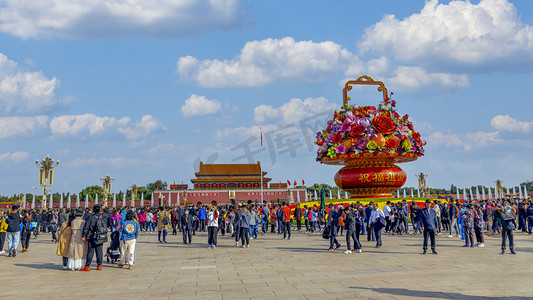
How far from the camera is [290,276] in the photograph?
944 centimetres

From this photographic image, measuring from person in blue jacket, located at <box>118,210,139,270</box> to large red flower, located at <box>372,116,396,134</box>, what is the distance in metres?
23.9

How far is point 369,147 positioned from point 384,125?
2345 millimetres

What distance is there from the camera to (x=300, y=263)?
11.5 meters

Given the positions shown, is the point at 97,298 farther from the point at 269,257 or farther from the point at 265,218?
the point at 265,218

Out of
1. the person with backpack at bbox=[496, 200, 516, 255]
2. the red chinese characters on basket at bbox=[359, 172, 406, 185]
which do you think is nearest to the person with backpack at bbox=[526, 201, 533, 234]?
the person with backpack at bbox=[496, 200, 516, 255]

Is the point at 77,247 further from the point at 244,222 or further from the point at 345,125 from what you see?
the point at 345,125

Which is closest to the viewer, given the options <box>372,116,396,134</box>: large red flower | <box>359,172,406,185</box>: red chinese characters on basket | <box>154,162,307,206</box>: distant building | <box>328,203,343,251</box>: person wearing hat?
<box>328,203,343,251</box>: person wearing hat

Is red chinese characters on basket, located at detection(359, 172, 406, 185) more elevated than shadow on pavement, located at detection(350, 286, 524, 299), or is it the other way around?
red chinese characters on basket, located at detection(359, 172, 406, 185)

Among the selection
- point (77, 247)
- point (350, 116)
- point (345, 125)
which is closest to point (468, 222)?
point (77, 247)

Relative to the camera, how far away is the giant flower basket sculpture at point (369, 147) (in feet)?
103

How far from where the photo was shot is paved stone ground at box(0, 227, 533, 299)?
7.62 m

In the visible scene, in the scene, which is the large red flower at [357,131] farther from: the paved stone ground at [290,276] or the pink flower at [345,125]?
the paved stone ground at [290,276]

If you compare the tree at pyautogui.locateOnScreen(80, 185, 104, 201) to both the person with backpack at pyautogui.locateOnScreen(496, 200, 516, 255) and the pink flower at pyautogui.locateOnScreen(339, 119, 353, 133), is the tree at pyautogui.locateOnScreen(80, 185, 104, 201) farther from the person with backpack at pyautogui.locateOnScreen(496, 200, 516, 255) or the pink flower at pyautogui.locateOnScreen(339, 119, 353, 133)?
the person with backpack at pyautogui.locateOnScreen(496, 200, 516, 255)

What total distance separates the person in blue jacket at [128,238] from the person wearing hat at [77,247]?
3.27 ft
